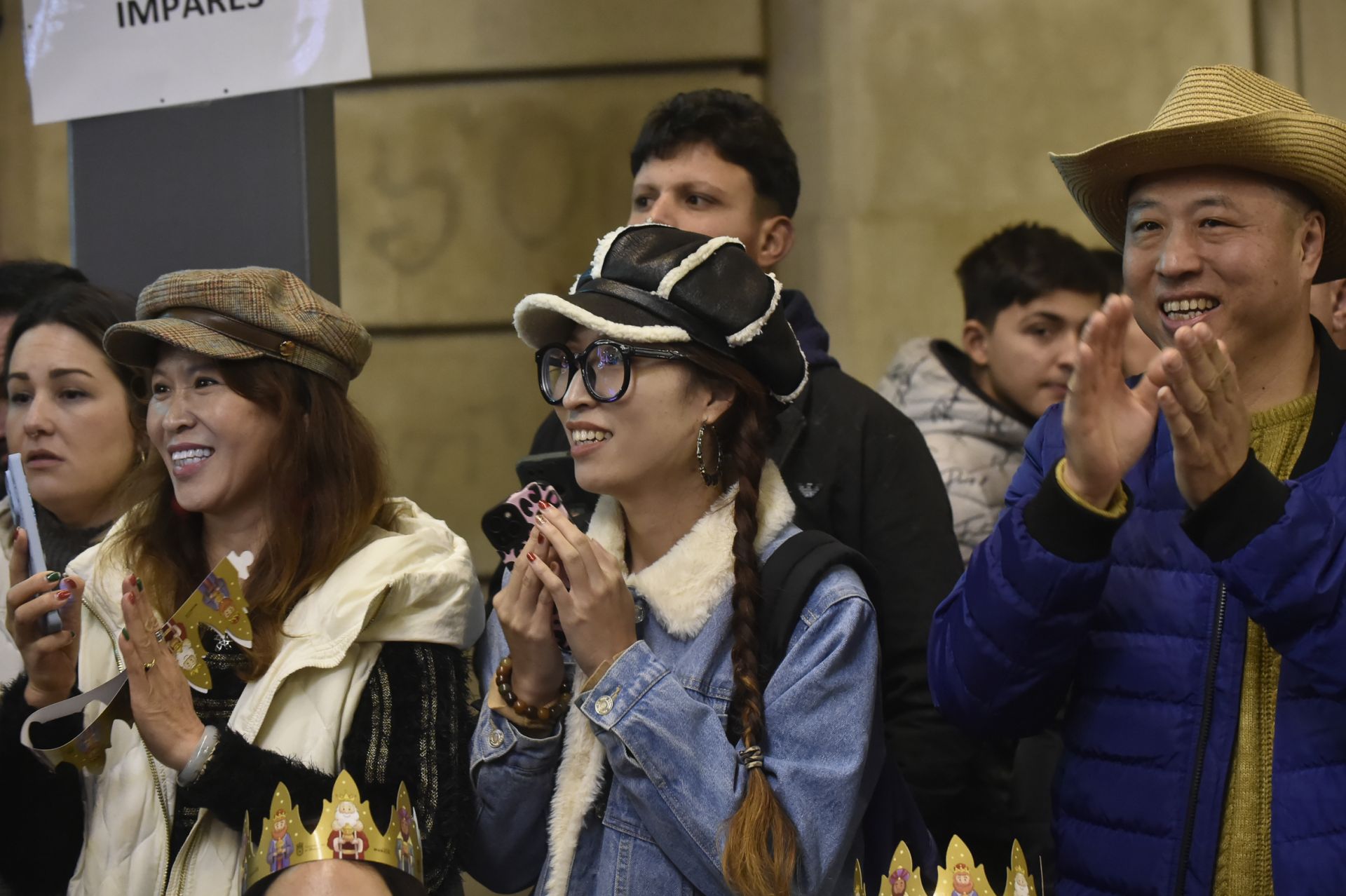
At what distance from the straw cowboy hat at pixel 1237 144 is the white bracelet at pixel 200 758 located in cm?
167

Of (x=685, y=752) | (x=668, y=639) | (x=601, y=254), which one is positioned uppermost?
(x=601, y=254)

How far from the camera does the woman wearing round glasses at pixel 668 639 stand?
91.3 inches

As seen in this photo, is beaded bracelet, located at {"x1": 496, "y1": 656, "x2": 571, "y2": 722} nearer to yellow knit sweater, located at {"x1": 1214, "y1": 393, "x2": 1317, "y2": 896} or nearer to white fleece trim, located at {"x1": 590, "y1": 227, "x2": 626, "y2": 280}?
white fleece trim, located at {"x1": 590, "y1": 227, "x2": 626, "y2": 280}

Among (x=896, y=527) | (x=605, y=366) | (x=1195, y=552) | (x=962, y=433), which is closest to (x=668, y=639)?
(x=605, y=366)

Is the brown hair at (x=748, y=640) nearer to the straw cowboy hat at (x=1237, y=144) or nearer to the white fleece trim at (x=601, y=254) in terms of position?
the white fleece trim at (x=601, y=254)

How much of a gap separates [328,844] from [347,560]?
1.99 ft

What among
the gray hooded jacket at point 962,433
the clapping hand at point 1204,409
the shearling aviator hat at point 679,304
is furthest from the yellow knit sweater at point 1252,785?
the gray hooded jacket at point 962,433

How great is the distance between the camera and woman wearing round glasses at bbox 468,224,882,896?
7.61ft

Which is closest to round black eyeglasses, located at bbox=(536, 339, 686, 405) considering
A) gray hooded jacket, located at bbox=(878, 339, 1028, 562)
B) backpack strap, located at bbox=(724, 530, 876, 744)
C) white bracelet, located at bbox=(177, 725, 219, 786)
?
backpack strap, located at bbox=(724, 530, 876, 744)

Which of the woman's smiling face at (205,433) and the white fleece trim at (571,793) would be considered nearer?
the white fleece trim at (571,793)

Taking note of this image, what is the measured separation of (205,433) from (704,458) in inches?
35.0

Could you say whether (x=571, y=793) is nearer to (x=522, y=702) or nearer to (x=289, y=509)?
(x=522, y=702)

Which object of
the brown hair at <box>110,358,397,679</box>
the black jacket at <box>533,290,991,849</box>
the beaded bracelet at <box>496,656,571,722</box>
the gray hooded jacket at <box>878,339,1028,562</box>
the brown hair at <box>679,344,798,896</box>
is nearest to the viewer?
the brown hair at <box>679,344,798,896</box>

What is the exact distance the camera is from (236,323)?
2.81 metres
